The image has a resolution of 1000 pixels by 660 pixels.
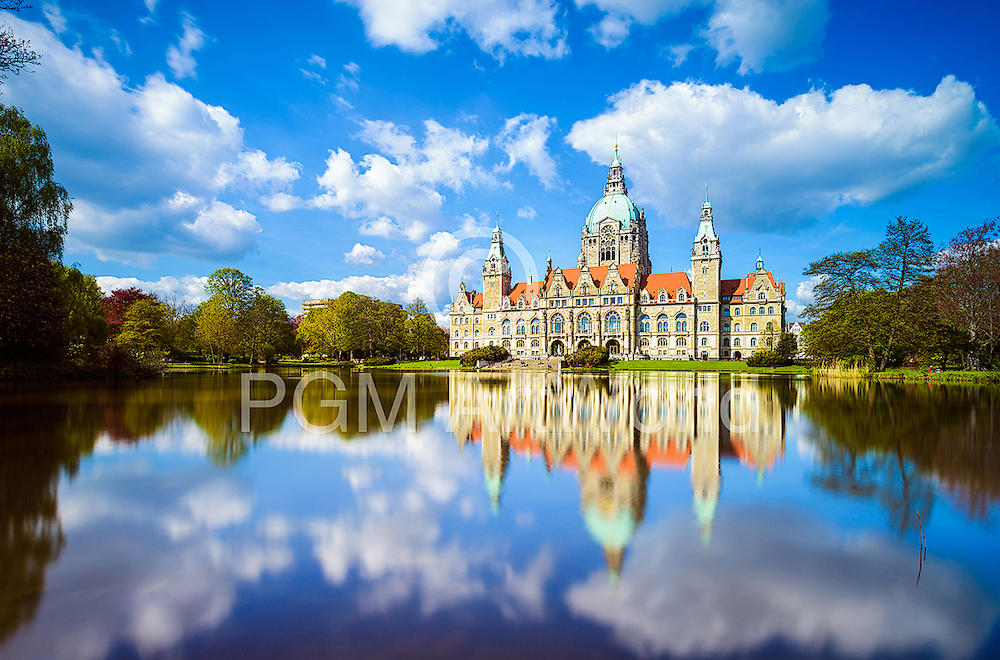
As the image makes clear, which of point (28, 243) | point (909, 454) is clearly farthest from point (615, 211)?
point (909, 454)

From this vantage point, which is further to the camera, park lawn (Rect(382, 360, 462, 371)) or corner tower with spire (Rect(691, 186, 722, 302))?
corner tower with spire (Rect(691, 186, 722, 302))

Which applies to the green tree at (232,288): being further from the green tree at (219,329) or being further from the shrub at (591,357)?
the shrub at (591,357)

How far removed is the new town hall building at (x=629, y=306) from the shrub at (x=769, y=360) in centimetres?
1849

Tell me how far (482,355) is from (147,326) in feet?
113

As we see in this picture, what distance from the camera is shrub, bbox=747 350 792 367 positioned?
5084cm

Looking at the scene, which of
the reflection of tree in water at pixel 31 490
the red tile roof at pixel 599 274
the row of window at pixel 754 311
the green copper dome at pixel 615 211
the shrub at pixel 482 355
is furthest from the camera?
the green copper dome at pixel 615 211

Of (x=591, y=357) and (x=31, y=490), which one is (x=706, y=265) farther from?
(x=31, y=490)

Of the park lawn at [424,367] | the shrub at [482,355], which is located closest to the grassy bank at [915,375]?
the shrub at [482,355]

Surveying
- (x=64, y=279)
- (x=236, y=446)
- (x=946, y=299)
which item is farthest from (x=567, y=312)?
(x=236, y=446)

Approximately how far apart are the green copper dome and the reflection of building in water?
238 ft

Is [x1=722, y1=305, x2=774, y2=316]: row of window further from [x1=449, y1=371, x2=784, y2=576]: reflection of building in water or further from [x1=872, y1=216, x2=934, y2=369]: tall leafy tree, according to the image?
[x1=449, y1=371, x2=784, y2=576]: reflection of building in water

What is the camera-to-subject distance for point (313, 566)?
4438 millimetres

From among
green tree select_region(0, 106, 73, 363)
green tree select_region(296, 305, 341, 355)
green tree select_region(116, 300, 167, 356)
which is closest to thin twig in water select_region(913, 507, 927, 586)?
green tree select_region(0, 106, 73, 363)

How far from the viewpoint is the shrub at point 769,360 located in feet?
167
